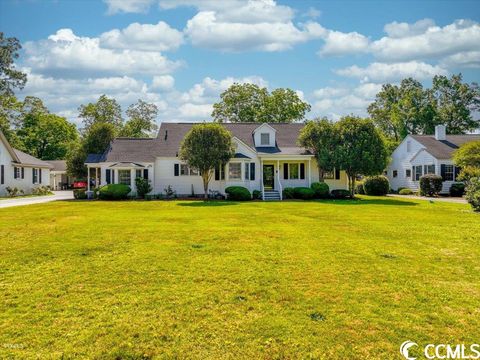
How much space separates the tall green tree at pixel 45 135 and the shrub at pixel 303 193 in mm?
45187

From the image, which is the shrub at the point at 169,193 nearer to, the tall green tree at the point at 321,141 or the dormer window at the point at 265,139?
the dormer window at the point at 265,139

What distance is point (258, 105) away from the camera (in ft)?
166

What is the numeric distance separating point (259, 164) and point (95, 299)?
23.7m

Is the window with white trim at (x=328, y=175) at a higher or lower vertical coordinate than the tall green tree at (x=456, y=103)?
lower

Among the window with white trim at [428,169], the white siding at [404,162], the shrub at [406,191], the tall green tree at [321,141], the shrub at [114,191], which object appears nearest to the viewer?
the shrub at [114,191]

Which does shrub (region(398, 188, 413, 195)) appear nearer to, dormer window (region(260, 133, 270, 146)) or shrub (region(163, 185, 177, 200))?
dormer window (region(260, 133, 270, 146))

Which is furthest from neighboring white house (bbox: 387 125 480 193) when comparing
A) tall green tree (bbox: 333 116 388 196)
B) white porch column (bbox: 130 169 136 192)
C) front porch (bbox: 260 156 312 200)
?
white porch column (bbox: 130 169 136 192)

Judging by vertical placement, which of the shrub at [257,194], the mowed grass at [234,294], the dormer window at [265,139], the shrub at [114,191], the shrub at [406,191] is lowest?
the mowed grass at [234,294]

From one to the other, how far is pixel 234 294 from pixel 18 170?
116 feet

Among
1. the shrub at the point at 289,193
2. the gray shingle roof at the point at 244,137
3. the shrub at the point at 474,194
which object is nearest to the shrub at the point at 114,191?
the gray shingle roof at the point at 244,137

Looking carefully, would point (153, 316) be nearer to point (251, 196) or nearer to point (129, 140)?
point (251, 196)

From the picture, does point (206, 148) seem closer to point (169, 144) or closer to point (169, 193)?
point (169, 193)

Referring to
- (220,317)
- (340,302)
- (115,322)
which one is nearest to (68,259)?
(115,322)

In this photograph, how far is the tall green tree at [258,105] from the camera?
49906mm
